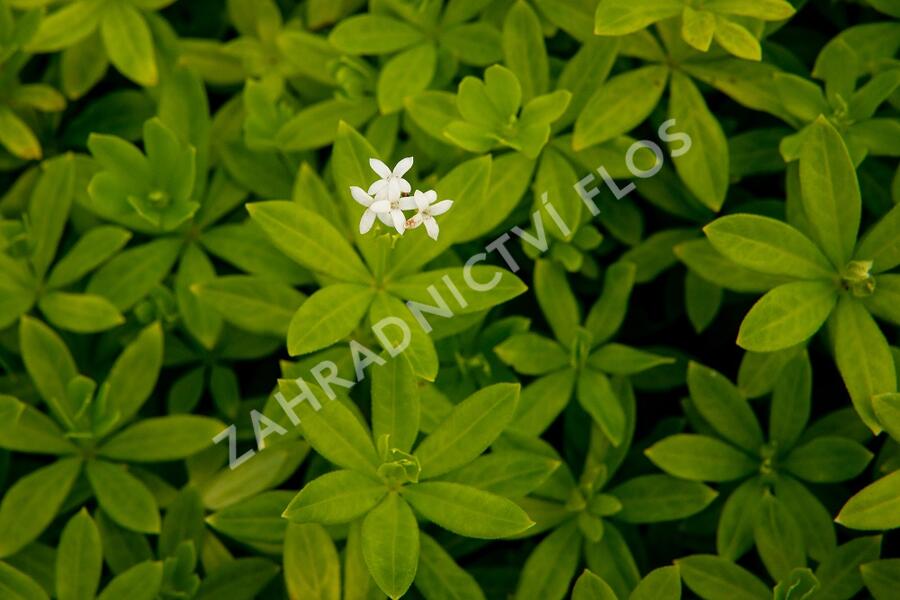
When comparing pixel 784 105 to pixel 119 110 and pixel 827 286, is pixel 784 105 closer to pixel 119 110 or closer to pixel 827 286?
pixel 827 286

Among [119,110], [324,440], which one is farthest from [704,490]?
[119,110]

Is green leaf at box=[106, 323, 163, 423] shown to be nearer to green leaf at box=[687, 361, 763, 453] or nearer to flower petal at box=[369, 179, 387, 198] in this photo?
flower petal at box=[369, 179, 387, 198]

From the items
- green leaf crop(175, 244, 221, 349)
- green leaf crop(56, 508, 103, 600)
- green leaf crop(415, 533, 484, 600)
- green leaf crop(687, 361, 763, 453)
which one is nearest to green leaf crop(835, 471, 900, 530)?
green leaf crop(687, 361, 763, 453)

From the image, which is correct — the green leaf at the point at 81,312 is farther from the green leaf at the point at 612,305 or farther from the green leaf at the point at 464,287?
the green leaf at the point at 612,305

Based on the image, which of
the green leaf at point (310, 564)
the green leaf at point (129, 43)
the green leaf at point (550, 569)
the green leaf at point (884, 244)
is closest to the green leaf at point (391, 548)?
the green leaf at point (310, 564)

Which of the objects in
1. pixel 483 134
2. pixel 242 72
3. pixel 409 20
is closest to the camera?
→ pixel 483 134

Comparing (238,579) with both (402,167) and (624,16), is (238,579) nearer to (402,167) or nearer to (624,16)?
(402,167)

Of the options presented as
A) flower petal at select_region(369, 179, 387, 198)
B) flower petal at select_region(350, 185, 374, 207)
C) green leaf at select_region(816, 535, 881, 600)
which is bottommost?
green leaf at select_region(816, 535, 881, 600)
